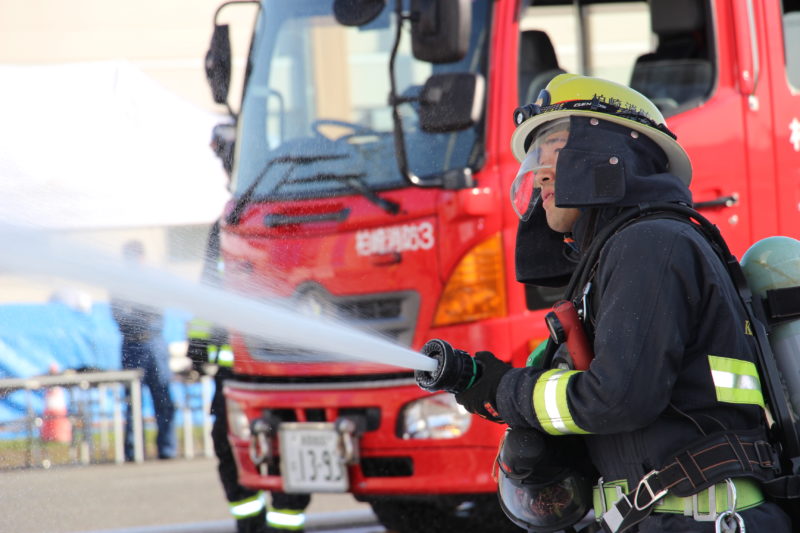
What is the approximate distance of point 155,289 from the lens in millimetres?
2473

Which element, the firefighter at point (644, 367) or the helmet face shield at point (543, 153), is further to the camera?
the helmet face shield at point (543, 153)

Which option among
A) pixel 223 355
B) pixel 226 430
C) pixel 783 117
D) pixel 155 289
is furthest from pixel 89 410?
pixel 155 289

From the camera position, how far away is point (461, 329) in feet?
14.3

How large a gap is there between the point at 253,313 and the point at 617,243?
1.06 metres

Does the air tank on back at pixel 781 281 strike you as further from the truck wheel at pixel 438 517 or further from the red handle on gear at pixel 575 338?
the truck wheel at pixel 438 517

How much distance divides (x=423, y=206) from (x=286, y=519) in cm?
177

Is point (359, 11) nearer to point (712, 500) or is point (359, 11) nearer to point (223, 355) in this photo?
point (223, 355)

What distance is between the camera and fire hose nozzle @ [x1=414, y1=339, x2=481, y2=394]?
2324 millimetres

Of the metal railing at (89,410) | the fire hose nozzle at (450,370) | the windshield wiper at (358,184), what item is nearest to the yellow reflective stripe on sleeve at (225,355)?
the windshield wiper at (358,184)

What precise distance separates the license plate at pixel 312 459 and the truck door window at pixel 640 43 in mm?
1809

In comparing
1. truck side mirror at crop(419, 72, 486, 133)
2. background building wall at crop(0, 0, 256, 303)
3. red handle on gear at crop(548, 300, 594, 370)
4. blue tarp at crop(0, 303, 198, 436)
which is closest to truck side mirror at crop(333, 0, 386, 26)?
truck side mirror at crop(419, 72, 486, 133)

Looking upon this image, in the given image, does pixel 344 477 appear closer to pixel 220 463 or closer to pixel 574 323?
pixel 220 463

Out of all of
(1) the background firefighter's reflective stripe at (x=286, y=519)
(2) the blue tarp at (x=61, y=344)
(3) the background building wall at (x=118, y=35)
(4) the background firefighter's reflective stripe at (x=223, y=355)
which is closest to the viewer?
(1) the background firefighter's reflective stripe at (x=286, y=519)

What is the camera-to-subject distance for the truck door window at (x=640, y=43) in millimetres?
4754
